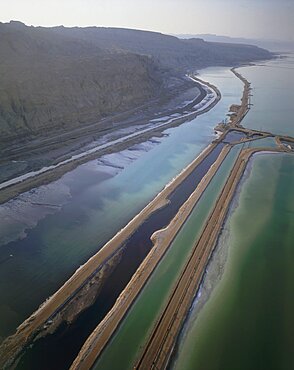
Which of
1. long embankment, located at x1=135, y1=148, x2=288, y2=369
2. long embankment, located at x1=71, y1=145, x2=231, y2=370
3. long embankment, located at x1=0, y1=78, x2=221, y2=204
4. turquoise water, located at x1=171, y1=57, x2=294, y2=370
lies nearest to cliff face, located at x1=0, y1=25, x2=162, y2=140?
long embankment, located at x1=0, y1=78, x2=221, y2=204

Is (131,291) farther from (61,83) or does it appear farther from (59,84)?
(61,83)

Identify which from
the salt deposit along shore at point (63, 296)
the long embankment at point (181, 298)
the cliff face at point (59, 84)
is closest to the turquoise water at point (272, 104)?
the cliff face at point (59, 84)

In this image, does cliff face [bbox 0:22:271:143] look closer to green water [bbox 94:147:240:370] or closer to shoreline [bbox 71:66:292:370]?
green water [bbox 94:147:240:370]

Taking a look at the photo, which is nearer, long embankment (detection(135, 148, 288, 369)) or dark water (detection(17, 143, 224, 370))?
dark water (detection(17, 143, 224, 370))

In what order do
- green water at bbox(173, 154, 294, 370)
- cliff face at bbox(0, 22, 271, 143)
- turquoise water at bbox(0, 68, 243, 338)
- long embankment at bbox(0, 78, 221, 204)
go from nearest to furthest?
1. green water at bbox(173, 154, 294, 370)
2. turquoise water at bbox(0, 68, 243, 338)
3. long embankment at bbox(0, 78, 221, 204)
4. cliff face at bbox(0, 22, 271, 143)

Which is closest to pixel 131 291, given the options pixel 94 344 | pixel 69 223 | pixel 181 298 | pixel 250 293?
pixel 181 298

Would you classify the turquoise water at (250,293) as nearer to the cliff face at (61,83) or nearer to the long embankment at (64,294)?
the long embankment at (64,294)

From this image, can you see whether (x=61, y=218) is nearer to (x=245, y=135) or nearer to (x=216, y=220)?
(x=216, y=220)
